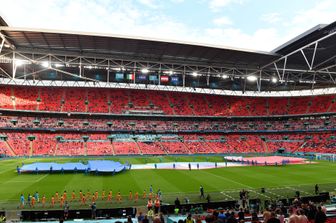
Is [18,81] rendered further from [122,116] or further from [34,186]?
[34,186]

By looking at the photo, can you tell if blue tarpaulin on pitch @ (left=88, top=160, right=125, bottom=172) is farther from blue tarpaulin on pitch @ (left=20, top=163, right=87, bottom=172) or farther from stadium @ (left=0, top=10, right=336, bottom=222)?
blue tarpaulin on pitch @ (left=20, top=163, right=87, bottom=172)

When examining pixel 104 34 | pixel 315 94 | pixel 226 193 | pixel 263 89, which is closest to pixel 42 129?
pixel 104 34

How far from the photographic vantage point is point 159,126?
218 ft

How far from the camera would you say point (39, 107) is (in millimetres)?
59656

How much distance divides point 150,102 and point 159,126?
24.7 feet

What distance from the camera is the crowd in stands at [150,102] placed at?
201 ft

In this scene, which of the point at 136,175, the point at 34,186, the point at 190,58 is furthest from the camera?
the point at 190,58

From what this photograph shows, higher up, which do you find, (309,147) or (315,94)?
(315,94)

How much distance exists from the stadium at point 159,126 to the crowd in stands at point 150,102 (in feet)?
0.91

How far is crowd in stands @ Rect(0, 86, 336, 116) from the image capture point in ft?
201

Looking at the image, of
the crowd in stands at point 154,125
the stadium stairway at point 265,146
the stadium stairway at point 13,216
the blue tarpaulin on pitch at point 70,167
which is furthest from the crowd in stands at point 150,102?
the stadium stairway at point 13,216

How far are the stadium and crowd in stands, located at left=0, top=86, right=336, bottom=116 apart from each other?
0.28 metres

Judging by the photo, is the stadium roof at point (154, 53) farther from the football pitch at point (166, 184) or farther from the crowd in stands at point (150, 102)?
the football pitch at point (166, 184)

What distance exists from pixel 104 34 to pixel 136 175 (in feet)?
65.0
